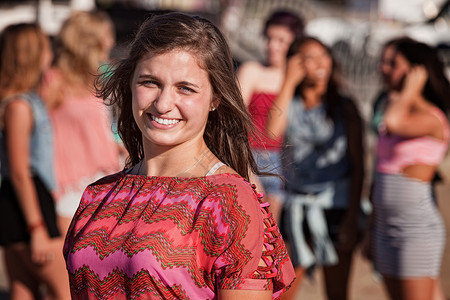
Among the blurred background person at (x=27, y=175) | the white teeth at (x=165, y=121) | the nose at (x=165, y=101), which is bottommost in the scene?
the blurred background person at (x=27, y=175)

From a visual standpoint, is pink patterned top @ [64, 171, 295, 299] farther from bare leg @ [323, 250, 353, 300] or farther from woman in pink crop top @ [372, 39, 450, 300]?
bare leg @ [323, 250, 353, 300]

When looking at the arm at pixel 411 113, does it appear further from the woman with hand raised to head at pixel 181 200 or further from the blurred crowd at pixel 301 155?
the woman with hand raised to head at pixel 181 200

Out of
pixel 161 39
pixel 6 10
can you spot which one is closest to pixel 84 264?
pixel 161 39

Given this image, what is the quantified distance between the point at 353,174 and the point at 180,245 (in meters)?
2.95

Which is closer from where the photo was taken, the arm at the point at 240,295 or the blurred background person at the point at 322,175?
the arm at the point at 240,295

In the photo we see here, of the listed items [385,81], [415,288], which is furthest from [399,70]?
[415,288]

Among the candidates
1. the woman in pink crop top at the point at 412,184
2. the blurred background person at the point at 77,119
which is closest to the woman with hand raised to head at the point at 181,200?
the woman in pink crop top at the point at 412,184

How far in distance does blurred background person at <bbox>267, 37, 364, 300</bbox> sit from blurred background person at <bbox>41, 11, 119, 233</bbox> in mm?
1023

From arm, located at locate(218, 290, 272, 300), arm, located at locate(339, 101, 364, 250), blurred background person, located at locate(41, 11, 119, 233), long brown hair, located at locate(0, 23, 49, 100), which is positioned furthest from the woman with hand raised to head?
arm, located at locate(339, 101, 364, 250)

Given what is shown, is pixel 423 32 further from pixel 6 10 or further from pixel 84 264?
pixel 84 264

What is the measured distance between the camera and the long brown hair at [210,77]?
2152 mm

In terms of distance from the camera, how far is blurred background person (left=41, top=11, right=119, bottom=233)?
14.8ft

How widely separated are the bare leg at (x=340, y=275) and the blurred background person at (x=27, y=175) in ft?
Answer: 5.43

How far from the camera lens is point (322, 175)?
4.76 m
